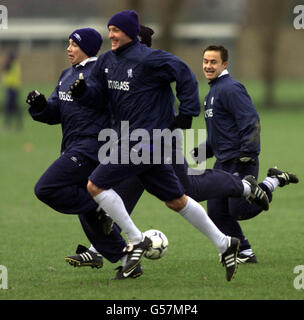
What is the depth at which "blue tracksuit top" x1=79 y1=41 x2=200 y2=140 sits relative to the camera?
7.49m

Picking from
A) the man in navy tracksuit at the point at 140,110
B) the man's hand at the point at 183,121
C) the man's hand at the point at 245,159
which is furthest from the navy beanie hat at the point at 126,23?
the man's hand at the point at 245,159

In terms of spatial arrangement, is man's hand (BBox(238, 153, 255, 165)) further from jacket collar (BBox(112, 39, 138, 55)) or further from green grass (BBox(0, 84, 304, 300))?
jacket collar (BBox(112, 39, 138, 55))

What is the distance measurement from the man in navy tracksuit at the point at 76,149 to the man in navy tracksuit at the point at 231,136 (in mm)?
1205

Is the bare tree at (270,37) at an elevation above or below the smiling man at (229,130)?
above

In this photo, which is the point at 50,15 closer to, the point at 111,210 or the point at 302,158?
the point at 302,158

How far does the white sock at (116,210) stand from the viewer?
25.0 feet

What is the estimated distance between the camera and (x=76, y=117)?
321 inches

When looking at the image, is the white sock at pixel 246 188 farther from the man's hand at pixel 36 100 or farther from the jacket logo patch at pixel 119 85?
the man's hand at pixel 36 100

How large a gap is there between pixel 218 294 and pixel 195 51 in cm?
6376

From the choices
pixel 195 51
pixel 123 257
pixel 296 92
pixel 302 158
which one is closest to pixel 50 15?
Answer: pixel 195 51

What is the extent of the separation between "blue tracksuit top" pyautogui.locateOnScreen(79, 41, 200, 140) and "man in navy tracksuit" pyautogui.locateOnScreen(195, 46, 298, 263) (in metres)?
1.07

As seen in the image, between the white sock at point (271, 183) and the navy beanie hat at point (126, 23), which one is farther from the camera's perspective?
the white sock at point (271, 183)

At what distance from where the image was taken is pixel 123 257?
325 inches

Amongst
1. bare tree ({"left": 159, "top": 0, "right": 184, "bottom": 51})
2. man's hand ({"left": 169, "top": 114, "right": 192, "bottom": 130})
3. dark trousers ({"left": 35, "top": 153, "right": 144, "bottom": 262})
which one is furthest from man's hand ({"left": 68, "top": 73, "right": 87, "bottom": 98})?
bare tree ({"left": 159, "top": 0, "right": 184, "bottom": 51})
